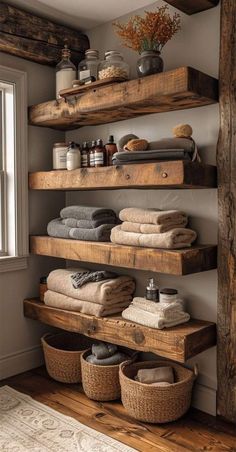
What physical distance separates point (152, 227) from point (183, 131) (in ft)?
1.73

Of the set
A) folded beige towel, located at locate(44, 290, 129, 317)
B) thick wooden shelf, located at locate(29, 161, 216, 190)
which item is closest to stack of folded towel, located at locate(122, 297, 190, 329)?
folded beige towel, located at locate(44, 290, 129, 317)

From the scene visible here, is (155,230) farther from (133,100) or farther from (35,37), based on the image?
(35,37)

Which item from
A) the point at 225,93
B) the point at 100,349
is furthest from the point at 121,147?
the point at 100,349

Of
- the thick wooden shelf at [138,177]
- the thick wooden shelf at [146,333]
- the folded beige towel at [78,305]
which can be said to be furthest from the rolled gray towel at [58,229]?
the thick wooden shelf at [146,333]

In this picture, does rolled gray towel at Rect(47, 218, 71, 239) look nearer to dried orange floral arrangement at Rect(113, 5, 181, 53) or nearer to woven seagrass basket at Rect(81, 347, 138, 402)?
woven seagrass basket at Rect(81, 347, 138, 402)

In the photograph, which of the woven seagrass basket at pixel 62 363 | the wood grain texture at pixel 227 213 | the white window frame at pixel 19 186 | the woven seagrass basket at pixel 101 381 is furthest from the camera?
the white window frame at pixel 19 186

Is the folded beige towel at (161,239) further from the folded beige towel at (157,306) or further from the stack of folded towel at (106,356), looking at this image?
the stack of folded towel at (106,356)

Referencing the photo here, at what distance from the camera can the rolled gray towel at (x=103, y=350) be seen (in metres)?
2.65

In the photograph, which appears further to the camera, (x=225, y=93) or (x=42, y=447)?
(x=225, y=93)

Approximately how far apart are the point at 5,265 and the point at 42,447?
1.14m

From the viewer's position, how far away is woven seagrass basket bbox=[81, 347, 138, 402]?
254cm

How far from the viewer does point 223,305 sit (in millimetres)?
2340

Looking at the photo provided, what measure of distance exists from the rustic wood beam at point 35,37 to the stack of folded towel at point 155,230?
1219mm

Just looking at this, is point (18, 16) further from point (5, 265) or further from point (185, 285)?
point (185, 285)
